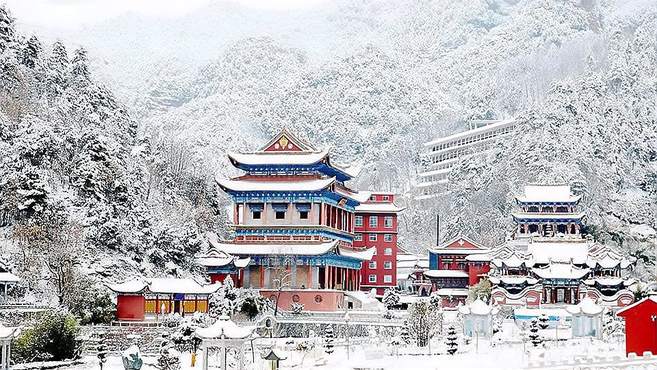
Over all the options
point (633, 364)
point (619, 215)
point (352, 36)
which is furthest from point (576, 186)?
point (352, 36)

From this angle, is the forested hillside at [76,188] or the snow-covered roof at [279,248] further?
the snow-covered roof at [279,248]

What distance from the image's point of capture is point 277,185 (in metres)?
48.7

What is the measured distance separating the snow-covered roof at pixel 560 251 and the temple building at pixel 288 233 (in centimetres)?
1058

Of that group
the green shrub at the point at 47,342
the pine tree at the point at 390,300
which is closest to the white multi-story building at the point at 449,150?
the pine tree at the point at 390,300

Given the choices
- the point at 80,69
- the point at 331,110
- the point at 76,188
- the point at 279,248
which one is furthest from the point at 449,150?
the point at 76,188

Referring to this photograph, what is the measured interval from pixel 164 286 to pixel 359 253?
50.5ft

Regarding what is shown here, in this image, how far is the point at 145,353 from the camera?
3216cm

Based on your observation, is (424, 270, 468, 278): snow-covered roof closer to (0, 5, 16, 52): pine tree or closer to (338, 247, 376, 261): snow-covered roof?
(338, 247, 376, 261): snow-covered roof

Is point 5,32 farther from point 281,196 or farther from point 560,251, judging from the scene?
point 560,251

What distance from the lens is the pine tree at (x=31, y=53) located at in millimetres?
55347

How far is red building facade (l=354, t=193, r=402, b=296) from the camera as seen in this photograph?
5638 cm

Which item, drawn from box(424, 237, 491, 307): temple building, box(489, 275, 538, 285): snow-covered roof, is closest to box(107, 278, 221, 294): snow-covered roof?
box(489, 275, 538, 285): snow-covered roof

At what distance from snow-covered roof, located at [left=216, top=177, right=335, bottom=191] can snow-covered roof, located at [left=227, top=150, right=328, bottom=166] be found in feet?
3.28

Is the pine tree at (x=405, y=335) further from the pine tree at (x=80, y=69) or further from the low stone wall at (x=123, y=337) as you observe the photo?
the pine tree at (x=80, y=69)
